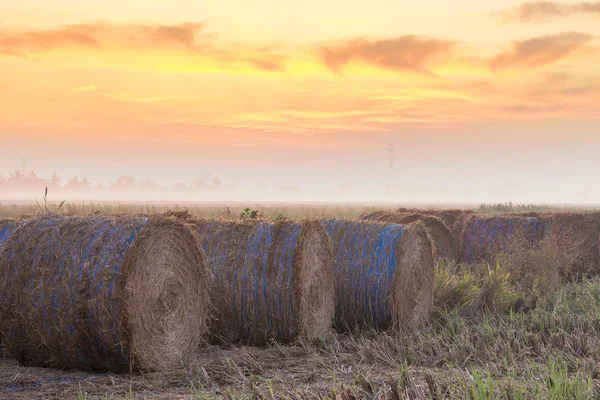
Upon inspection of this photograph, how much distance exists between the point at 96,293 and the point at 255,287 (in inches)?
94.5

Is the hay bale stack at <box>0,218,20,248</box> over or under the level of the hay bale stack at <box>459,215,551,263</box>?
over

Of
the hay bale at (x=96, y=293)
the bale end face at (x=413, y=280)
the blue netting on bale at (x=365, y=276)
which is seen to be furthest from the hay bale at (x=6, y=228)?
the bale end face at (x=413, y=280)

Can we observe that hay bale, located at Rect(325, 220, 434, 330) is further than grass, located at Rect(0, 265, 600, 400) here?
Yes

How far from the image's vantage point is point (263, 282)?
962 cm

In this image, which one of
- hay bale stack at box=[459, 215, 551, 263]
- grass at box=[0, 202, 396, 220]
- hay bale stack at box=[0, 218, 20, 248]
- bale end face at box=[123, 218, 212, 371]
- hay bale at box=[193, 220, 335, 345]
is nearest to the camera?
bale end face at box=[123, 218, 212, 371]

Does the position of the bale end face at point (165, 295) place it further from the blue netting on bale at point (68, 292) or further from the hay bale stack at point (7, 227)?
the hay bale stack at point (7, 227)

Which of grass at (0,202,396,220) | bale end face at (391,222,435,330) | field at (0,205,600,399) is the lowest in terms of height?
field at (0,205,600,399)

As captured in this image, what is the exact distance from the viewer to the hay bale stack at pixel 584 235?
60.7ft

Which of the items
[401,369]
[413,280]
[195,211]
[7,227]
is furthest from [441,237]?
[195,211]

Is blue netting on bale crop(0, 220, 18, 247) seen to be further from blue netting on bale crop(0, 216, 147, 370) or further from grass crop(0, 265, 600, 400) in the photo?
grass crop(0, 265, 600, 400)

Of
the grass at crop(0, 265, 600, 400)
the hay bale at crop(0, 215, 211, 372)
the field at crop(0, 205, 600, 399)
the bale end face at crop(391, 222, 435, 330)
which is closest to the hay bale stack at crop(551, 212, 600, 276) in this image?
the grass at crop(0, 265, 600, 400)

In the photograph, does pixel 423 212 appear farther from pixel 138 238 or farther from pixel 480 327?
pixel 138 238

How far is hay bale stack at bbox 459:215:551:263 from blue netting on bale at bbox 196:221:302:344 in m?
8.35

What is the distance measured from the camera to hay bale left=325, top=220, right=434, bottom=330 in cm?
1066
